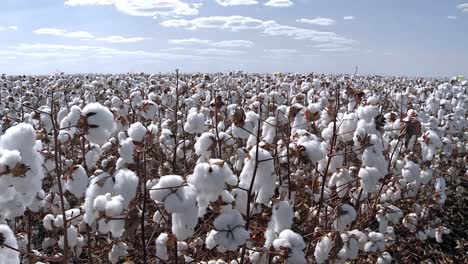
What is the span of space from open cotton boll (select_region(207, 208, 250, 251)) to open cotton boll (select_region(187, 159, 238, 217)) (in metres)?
Answer: 0.12

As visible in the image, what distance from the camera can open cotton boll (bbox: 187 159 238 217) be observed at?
2.22 meters

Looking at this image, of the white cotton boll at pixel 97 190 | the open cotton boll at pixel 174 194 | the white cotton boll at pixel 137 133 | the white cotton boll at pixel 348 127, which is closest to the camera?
the open cotton boll at pixel 174 194

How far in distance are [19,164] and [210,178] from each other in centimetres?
87

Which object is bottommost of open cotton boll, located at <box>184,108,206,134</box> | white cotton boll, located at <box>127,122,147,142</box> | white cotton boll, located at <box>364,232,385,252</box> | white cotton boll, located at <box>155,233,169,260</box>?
white cotton boll, located at <box>364,232,385,252</box>

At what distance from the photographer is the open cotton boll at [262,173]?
8.30 feet

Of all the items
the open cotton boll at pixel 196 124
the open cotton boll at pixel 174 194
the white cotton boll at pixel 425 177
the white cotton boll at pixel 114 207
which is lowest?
the white cotton boll at pixel 425 177

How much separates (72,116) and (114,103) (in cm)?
476

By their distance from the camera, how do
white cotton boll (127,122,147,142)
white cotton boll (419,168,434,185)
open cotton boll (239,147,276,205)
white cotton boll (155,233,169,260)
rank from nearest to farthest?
open cotton boll (239,147,276,205) < white cotton boll (127,122,147,142) < white cotton boll (155,233,169,260) < white cotton boll (419,168,434,185)

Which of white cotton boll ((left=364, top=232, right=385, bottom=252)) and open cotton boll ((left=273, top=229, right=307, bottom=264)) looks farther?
white cotton boll ((left=364, top=232, right=385, bottom=252))

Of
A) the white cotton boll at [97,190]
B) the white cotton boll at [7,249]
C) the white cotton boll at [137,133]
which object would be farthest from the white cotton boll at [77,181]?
the white cotton boll at [7,249]

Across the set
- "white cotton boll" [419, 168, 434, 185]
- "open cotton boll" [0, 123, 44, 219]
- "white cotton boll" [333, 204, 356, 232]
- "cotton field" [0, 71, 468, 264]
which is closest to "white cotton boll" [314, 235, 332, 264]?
"cotton field" [0, 71, 468, 264]

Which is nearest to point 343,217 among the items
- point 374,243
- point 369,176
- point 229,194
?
point 369,176

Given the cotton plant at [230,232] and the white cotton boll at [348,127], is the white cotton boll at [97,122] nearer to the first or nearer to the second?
→ the cotton plant at [230,232]

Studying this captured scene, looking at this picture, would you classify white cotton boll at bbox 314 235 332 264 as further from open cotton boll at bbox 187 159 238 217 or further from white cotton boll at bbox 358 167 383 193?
open cotton boll at bbox 187 159 238 217
